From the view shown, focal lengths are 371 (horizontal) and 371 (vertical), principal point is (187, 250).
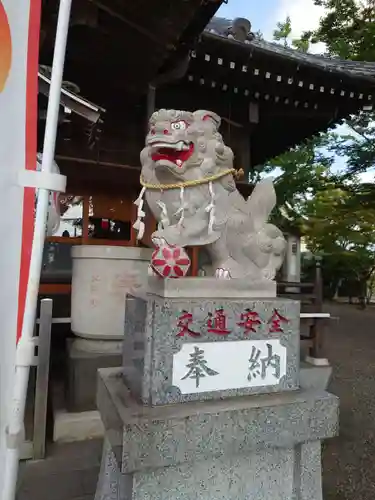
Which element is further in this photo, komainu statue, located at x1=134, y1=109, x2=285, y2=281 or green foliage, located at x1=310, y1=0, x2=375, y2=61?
green foliage, located at x1=310, y1=0, x2=375, y2=61

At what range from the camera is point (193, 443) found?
4.54 feet

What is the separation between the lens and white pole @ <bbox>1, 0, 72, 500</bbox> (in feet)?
2.72

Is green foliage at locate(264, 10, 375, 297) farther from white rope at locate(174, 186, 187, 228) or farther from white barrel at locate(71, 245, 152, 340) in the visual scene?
white rope at locate(174, 186, 187, 228)

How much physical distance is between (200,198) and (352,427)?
3073mm

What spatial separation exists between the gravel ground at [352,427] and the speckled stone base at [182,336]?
1.48 meters

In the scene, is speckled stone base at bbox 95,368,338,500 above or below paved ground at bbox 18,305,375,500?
above

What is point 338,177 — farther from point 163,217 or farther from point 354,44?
point 163,217

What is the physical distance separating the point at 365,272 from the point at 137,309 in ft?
50.5

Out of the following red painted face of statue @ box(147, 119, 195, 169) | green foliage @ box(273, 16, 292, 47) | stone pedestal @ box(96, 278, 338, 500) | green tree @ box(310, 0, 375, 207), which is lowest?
stone pedestal @ box(96, 278, 338, 500)

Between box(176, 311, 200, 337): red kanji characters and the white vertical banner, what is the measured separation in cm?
73

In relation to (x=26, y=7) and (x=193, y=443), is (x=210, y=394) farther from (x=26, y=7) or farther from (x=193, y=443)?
(x=26, y=7)

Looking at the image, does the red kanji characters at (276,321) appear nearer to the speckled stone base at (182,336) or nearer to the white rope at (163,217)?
the speckled stone base at (182,336)

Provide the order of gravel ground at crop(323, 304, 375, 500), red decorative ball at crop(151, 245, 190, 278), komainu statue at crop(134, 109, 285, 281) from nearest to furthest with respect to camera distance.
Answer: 1. red decorative ball at crop(151, 245, 190, 278)
2. komainu statue at crop(134, 109, 285, 281)
3. gravel ground at crop(323, 304, 375, 500)

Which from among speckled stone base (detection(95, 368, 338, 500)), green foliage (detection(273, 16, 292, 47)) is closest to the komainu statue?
speckled stone base (detection(95, 368, 338, 500))
